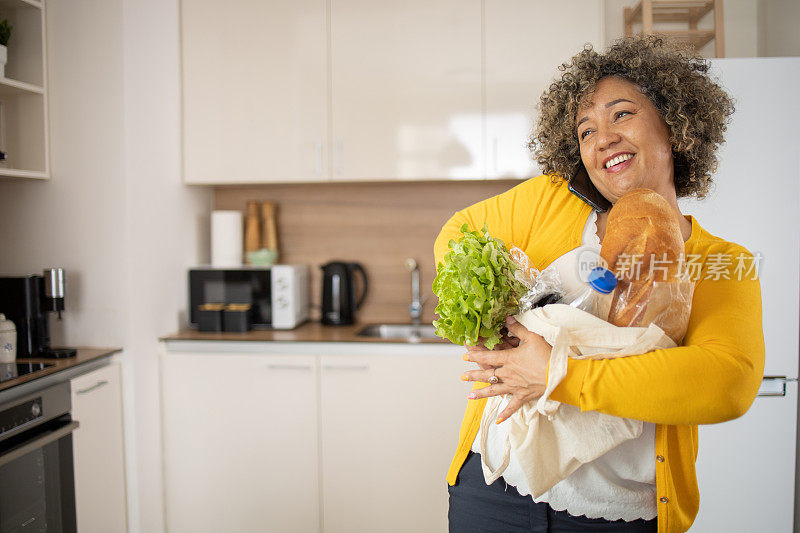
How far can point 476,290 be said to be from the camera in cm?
83

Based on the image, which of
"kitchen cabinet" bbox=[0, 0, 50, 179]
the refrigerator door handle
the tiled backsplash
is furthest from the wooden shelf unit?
"kitchen cabinet" bbox=[0, 0, 50, 179]

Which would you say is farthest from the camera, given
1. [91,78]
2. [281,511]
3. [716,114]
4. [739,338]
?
[281,511]

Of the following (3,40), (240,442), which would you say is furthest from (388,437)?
(3,40)

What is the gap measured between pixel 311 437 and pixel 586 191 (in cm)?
173

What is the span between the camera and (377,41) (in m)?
2.53

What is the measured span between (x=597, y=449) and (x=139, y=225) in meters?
2.06

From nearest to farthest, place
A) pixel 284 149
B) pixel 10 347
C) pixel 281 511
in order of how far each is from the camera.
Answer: pixel 10 347
pixel 281 511
pixel 284 149

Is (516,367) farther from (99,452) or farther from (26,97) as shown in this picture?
(26,97)

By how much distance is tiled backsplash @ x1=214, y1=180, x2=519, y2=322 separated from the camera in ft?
9.55

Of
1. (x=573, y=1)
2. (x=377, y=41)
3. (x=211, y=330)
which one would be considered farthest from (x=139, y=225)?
(x=573, y=1)

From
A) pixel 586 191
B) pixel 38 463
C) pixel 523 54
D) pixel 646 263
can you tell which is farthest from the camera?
pixel 523 54

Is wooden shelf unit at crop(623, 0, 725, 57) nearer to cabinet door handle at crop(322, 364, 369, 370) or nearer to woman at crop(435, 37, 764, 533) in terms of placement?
woman at crop(435, 37, 764, 533)

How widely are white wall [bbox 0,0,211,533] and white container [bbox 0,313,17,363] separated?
0.95ft

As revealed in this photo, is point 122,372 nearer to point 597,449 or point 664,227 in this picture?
point 597,449
